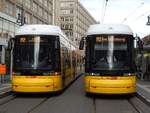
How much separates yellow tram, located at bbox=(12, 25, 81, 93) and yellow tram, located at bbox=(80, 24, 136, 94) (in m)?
1.39

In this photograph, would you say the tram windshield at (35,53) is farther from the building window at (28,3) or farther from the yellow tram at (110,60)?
the building window at (28,3)

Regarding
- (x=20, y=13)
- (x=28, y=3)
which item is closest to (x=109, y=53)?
(x=20, y=13)

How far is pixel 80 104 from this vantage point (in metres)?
17.2

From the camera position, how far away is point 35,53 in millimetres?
20188

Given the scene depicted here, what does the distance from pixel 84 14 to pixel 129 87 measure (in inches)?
5542

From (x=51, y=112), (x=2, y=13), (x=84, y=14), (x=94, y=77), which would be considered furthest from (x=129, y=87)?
(x=84, y=14)

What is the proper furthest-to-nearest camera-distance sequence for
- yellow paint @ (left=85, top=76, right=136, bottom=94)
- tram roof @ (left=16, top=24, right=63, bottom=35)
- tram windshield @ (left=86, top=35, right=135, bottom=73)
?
tram roof @ (left=16, top=24, right=63, bottom=35)
tram windshield @ (left=86, top=35, right=135, bottom=73)
yellow paint @ (left=85, top=76, right=136, bottom=94)

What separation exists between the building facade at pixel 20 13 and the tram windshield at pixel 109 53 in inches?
1032

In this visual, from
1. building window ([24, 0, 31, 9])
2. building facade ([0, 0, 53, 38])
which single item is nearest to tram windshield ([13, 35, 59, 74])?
building facade ([0, 0, 53, 38])

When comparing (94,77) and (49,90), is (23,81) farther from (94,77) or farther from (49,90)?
(94,77)

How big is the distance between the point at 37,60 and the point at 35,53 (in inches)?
13.5

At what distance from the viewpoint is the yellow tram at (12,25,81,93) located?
19.7 m

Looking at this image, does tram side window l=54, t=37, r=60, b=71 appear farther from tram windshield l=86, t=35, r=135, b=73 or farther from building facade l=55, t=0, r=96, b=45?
building facade l=55, t=0, r=96, b=45

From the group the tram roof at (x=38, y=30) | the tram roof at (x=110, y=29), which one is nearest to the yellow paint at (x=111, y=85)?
the tram roof at (x=110, y=29)
